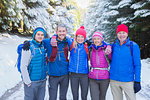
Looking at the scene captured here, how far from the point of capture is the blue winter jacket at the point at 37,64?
2.43 m

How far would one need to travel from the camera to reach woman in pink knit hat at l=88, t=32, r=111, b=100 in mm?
2829

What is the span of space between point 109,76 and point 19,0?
23.9 feet

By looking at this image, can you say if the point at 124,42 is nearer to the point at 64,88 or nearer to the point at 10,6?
the point at 64,88

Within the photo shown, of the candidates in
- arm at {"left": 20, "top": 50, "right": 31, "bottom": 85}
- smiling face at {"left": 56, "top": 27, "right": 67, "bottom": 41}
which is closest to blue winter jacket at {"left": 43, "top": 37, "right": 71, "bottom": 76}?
smiling face at {"left": 56, "top": 27, "right": 67, "bottom": 41}

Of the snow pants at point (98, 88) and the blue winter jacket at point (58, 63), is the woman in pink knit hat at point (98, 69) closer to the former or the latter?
the snow pants at point (98, 88)

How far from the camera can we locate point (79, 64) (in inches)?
116

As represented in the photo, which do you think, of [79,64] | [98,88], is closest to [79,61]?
[79,64]

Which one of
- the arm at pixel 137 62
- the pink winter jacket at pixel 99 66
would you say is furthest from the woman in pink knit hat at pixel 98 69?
the arm at pixel 137 62

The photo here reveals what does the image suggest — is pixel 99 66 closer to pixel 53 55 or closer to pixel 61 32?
pixel 53 55

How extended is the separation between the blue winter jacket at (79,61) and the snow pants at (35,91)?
0.82 m

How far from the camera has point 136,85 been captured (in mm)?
2518

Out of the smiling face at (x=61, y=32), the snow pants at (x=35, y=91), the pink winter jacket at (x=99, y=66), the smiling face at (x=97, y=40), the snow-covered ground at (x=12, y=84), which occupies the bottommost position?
the snow-covered ground at (x=12, y=84)

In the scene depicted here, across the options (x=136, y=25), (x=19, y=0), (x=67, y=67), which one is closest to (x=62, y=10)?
(x=19, y=0)

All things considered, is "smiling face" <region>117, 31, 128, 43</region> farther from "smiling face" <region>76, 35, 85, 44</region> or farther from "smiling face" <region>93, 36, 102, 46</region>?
"smiling face" <region>76, 35, 85, 44</region>
